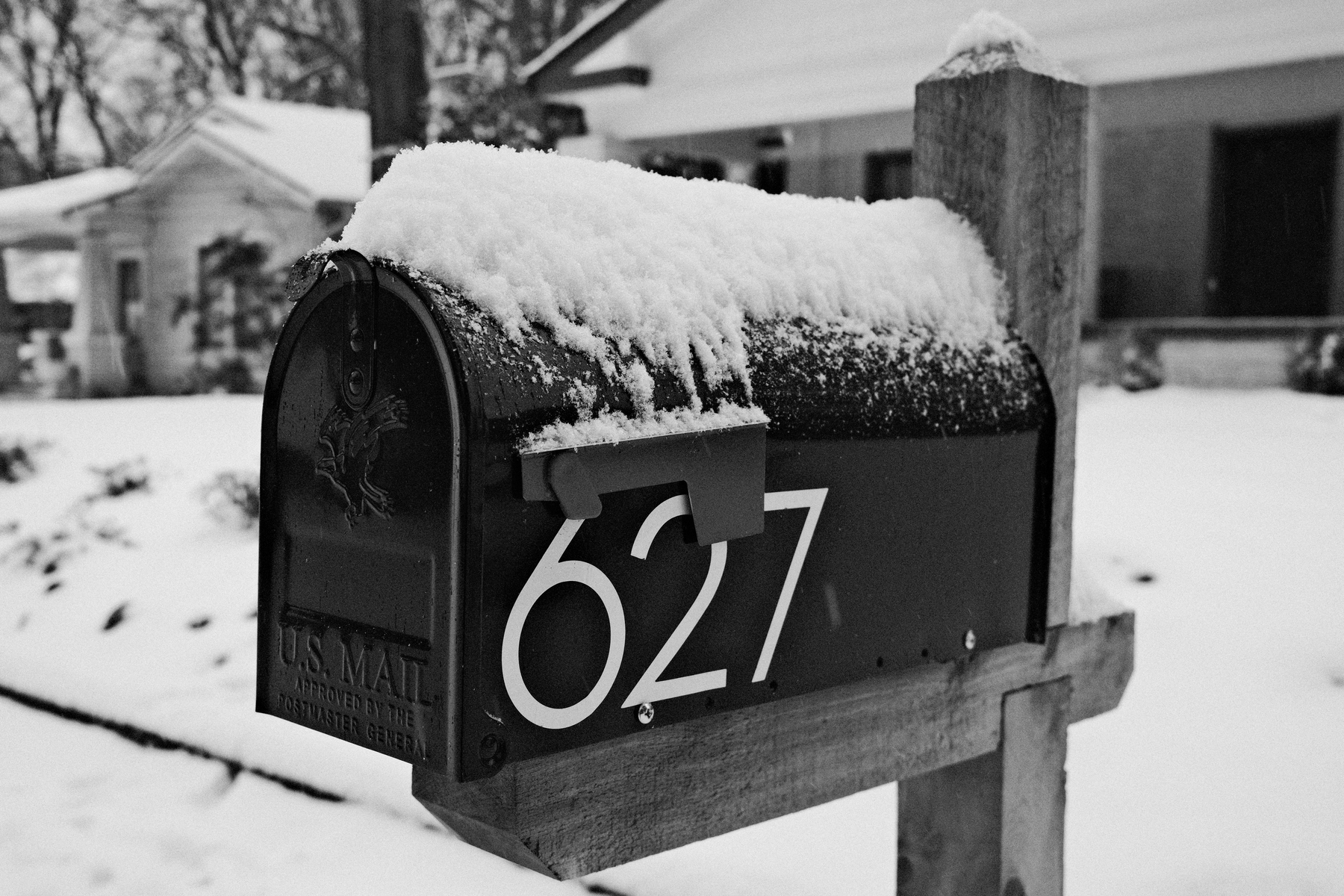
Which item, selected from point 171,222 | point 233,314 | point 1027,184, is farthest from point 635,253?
point 171,222

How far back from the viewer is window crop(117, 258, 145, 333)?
19.0 meters

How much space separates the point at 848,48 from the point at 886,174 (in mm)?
4103

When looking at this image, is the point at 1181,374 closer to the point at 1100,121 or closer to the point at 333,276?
the point at 1100,121

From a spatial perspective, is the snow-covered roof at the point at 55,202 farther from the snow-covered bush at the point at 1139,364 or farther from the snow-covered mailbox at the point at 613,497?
the snow-covered mailbox at the point at 613,497

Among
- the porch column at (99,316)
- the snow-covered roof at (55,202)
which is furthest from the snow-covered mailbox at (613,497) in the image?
the porch column at (99,316)

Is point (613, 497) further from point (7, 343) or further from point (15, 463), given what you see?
point (7, 343)

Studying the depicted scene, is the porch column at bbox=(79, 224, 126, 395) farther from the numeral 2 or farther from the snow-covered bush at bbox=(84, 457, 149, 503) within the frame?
the numeral 2

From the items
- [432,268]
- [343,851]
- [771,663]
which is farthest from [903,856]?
[343,851]

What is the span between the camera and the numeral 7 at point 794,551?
3.87 feet

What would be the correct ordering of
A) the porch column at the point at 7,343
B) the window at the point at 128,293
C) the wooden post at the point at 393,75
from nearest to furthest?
the wooden post at the point at 393,75, the window at the point at 128,293, the porch column at the point at 7,343

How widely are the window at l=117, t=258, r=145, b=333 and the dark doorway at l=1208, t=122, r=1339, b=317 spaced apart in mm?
15322

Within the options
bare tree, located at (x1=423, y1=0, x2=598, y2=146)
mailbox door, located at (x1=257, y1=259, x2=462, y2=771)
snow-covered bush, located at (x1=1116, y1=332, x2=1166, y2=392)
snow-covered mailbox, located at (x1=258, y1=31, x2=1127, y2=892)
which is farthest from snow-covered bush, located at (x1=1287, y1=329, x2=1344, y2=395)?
mailbox door, located at (x1=257, y1=259, x2=462, y2=771)

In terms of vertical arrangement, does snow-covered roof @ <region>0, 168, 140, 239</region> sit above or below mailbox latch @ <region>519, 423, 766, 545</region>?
above

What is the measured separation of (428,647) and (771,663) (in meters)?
0.38
